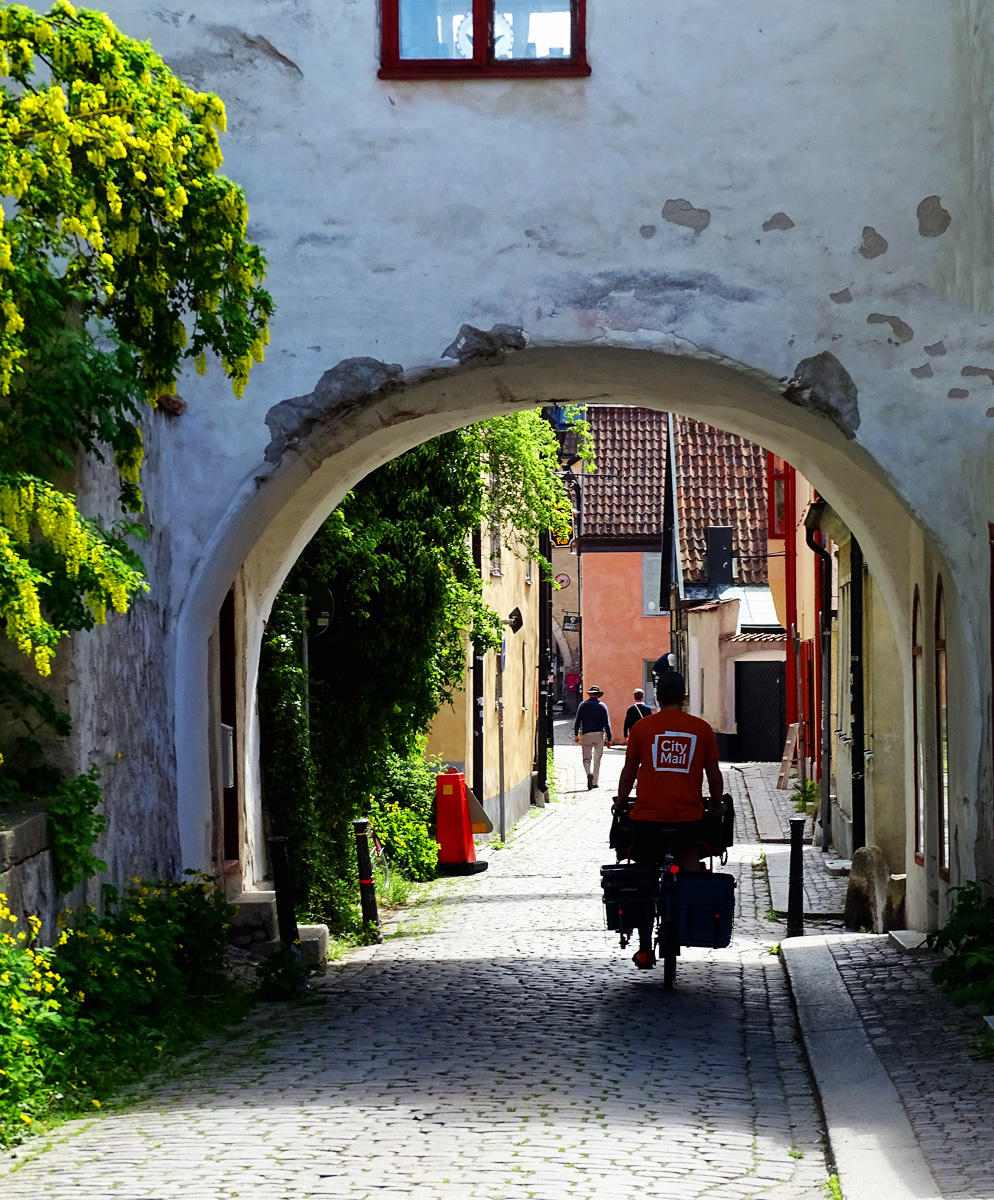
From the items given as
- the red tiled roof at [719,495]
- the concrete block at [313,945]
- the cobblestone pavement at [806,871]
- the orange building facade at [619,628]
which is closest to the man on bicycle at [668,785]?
the concrete block at [313,945]

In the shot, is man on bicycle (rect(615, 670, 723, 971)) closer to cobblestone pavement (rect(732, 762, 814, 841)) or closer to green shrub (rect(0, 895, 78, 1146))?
green shrub (rect(0, 895, 78, 1146))

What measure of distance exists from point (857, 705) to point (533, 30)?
8574 millimetres

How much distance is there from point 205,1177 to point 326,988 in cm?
→ 425

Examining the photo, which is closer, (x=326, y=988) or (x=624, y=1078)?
(x=624, y=1078)

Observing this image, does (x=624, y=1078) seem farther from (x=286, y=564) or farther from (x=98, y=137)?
(x=286, y=564)

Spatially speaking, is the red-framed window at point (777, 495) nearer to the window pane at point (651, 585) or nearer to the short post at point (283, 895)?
the short post at point (283, 895)

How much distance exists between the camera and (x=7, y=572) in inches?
227

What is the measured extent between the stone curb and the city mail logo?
1.30 m

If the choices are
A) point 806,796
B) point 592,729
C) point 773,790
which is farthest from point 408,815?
point 592,729

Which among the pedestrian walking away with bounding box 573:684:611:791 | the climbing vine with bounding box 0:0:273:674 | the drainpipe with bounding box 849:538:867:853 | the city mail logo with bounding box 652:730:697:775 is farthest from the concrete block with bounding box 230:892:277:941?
the pedestrian walking away with bounding box 573:684:611:791

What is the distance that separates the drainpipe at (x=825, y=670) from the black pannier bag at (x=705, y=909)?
8.99m

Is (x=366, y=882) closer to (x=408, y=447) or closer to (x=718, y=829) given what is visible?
(x=408, y=447)

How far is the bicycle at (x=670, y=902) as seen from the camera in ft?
28.6

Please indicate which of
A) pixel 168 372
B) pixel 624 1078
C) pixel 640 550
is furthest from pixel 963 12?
pixel 640 550
